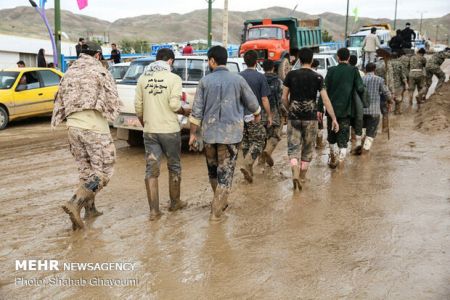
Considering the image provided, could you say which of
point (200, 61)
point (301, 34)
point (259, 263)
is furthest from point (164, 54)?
point (301, 34)

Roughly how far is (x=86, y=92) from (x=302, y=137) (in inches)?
125

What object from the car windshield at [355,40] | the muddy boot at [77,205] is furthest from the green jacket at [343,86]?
the car windshield at [355,40]

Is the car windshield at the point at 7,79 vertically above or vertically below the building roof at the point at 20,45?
below

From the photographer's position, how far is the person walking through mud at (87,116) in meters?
5.22

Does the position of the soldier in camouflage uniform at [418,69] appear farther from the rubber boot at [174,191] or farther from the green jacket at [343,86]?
the rubber boot at [174,191]

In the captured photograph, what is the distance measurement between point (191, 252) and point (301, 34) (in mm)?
23290

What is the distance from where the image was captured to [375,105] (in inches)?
366

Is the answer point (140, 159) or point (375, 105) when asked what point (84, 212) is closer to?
point (140, 159)

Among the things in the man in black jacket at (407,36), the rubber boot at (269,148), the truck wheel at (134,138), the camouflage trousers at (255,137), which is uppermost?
the man in black jacket at (407,36)

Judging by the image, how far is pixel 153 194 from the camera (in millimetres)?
5762

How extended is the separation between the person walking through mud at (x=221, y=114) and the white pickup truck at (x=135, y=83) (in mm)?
3037

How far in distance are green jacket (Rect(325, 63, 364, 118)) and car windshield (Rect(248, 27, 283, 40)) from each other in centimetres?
1583

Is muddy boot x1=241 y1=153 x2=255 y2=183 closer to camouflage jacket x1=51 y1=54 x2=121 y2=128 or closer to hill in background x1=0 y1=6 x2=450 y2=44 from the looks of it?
camouflage jacket x1=51 y1=54 x2=121 y2=128

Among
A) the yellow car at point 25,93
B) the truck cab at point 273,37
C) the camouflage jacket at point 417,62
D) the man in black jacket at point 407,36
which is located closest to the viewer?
the yellow car at point 25,93
